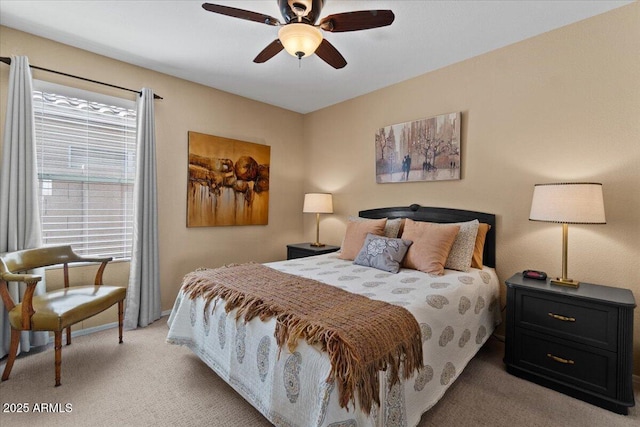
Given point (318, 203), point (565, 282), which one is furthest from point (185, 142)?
point (565, 282)

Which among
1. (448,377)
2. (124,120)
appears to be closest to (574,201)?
(448,377)

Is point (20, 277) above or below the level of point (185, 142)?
below

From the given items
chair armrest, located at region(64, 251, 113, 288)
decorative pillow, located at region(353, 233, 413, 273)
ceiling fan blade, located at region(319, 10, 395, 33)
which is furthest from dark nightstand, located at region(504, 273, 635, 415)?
chair armrest, located at region(64, 251, 113, 288)

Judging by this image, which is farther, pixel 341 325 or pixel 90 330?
pixel 90 330

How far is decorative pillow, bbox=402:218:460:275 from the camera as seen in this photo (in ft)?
7.81

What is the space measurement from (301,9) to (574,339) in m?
2.74

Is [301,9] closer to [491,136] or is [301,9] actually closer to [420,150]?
[420,150]

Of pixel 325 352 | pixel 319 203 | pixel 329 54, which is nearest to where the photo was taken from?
pixel 325 352

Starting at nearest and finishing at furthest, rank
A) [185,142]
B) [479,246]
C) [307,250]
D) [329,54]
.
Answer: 1. [329,54]
2. [479,246]
3. [185,142]
4. [307,250]

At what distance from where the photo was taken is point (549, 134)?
2430mm

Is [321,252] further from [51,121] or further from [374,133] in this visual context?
[51,121]

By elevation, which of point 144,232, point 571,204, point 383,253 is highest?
point 571,204

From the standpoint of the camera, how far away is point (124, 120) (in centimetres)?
306

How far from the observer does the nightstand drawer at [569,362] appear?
5.95ft
